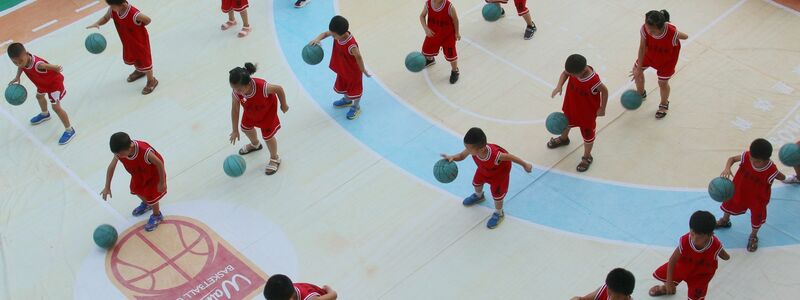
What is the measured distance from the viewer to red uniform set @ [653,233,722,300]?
21.4 ft

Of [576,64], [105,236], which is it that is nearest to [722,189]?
[576,64]

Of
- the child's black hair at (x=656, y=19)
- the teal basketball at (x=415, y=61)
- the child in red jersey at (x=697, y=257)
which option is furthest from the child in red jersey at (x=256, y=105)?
the child in red jersey at (x=697, y=257)

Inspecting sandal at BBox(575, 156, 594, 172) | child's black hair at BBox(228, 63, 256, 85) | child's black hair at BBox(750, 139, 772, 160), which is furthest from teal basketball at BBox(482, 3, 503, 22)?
child's black hair at BBox(750, 139, 772, 160)

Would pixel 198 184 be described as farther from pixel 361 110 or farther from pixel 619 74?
pixel 619 74

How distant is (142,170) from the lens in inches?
310

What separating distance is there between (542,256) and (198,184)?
360 cm

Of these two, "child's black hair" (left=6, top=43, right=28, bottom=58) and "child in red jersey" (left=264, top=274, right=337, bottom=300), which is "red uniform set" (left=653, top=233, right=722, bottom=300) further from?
"child's black hair" (left=6, top=43, right=28, bottom=58)

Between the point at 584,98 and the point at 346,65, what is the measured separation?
8.54 feet

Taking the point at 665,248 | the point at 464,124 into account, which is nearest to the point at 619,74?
the point at 464,124

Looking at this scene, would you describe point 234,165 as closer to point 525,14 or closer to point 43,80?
point 43,80

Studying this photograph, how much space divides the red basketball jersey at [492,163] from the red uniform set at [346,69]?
218 cm

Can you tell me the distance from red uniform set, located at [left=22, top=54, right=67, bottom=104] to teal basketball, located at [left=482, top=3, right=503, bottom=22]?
5.00 m

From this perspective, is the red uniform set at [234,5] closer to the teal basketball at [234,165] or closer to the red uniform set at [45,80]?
the red uniform set at [45,80]

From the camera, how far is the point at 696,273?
6.65m
